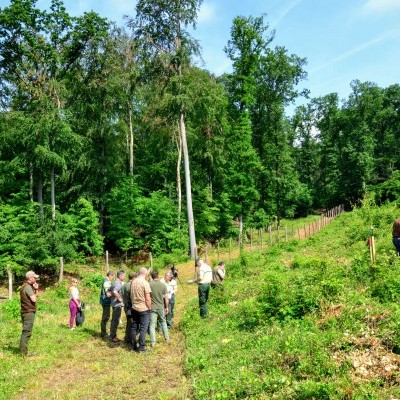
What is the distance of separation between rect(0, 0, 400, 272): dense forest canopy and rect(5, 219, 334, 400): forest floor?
11.9 metres

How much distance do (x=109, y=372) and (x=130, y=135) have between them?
86.5ft

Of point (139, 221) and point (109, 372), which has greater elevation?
point (139, 221)

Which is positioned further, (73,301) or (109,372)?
(73,301)

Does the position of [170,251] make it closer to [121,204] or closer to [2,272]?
[121,204]

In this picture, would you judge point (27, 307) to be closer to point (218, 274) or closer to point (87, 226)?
point (218, 274)

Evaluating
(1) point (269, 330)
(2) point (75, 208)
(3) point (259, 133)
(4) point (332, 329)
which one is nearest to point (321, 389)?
(4) point (332, 329)

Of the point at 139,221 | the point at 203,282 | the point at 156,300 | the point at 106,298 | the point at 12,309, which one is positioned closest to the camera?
the point at 156,300

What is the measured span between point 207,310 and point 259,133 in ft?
106

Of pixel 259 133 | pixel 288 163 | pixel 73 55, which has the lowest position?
pixel 288 163

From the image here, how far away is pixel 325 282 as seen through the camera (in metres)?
9.45

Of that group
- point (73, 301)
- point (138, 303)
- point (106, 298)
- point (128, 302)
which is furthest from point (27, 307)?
point (73, 301)

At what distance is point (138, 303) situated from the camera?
32.4 ft

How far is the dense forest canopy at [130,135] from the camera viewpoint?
24.4 m

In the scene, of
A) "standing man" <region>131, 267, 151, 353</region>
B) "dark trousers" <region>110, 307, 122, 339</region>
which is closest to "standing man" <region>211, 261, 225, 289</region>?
"dark trousers" <region>110, 307, 122, 339</region>
